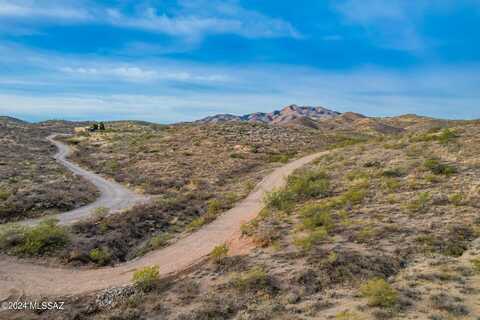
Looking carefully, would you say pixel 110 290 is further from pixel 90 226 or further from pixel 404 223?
pixel 404 223

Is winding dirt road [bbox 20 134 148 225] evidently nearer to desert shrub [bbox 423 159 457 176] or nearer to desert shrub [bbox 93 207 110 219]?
desert shrub [bbox 93 207 110 219]

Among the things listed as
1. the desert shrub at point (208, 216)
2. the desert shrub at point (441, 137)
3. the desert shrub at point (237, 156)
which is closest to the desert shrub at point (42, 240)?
the desert shrub at point (208, 216)

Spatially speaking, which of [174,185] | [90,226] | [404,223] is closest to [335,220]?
[404,223]

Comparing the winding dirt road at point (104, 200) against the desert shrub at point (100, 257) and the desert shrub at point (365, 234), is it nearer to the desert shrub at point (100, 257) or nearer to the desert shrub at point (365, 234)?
the desert shrub at point (100, 257)

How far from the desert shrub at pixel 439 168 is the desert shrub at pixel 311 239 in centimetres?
1360

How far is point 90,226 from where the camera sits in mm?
20359

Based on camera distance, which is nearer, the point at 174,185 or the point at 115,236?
the point at 115,236

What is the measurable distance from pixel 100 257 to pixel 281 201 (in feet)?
38.1

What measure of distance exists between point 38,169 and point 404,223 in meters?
37.9

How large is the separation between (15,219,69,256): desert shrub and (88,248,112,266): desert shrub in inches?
69.8

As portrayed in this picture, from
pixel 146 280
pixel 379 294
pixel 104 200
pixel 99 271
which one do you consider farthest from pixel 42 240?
pixel 379 294

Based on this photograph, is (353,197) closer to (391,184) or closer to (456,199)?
(391,184)

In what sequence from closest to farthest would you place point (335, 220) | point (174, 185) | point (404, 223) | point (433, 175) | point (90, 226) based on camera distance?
point (404, 223)
point (335, 220)
point (90, 226)
point (433, 175)
point (174, 185)

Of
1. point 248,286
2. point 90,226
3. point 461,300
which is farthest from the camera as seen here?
point 90,226
